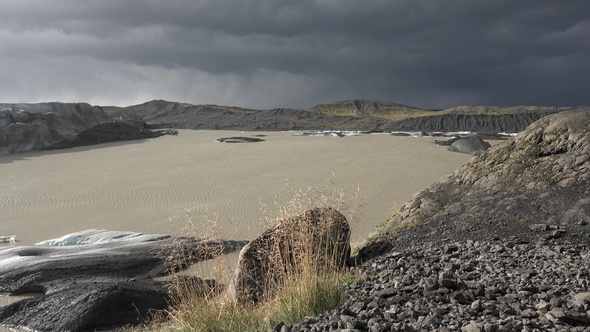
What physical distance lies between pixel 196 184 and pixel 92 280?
12946 mm

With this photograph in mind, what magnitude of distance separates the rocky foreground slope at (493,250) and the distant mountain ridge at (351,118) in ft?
203

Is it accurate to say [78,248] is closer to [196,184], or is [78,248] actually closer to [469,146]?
[196,184]

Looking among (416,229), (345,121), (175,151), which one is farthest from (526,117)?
(416,229)

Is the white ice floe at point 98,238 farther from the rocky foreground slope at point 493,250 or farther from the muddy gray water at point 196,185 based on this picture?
the rocky foreground slope at point 493,250

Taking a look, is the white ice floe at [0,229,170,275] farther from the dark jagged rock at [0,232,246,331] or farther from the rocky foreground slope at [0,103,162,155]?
the rocky foreground slope at [0,103,162,155]

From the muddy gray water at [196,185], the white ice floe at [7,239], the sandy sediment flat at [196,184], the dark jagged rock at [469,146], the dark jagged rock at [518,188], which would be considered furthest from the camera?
the dark jagged rock at [469,146]

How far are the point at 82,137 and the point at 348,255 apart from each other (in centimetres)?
4436

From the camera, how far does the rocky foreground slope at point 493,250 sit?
14.2ft

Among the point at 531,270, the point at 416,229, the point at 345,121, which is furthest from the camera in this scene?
the point at 345,121

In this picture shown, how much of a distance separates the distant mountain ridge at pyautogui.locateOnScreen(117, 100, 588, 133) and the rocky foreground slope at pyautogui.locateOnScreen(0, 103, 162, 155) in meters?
25.9

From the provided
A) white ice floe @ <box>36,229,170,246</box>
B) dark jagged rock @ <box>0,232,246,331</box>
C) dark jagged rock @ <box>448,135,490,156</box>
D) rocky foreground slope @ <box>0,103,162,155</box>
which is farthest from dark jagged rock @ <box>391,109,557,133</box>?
dark jagged rock @ <box>0,232,246,331</box>

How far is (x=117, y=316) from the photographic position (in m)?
7.62

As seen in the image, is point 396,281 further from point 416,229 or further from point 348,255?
point 416,229

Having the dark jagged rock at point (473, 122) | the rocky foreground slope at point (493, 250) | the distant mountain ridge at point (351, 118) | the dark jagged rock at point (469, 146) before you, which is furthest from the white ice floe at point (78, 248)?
the dark jagged rock at point (473, 122)
